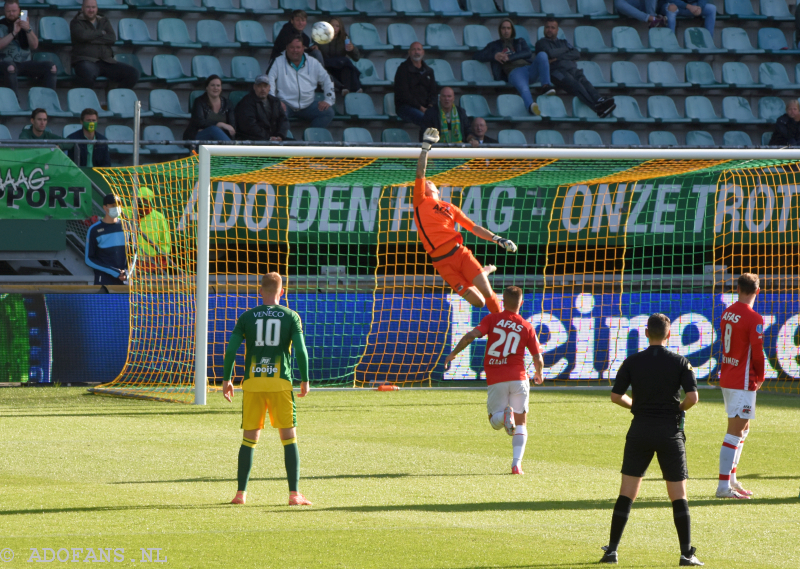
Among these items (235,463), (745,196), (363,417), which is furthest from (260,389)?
(745,196)

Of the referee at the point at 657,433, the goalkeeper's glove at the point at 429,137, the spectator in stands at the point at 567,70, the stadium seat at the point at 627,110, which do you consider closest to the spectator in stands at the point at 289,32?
the spectator in stands at the point at 567,70

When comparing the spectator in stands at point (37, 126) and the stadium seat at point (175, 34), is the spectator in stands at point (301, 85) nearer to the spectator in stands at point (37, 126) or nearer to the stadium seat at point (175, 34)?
the stadium seat at point (175, 34)

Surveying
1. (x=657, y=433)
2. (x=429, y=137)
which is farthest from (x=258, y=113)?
(x=657, y=433)

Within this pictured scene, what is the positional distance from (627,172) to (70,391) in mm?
7998

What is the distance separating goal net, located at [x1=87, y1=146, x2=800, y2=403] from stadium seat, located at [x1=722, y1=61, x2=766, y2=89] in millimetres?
5083

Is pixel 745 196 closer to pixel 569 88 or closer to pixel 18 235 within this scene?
pixel 569 88

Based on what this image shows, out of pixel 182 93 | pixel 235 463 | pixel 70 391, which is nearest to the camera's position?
pixel 235 463

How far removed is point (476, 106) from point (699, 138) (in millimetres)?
4401

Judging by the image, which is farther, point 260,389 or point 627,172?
point 627,172

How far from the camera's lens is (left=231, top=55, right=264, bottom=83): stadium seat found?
1938 cm

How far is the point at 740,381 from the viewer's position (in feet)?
27.7

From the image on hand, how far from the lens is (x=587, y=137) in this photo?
785 inches

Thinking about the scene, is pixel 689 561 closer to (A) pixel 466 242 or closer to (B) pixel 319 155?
(B) pixel 319 155

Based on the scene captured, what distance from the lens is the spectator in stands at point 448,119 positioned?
18.3m
